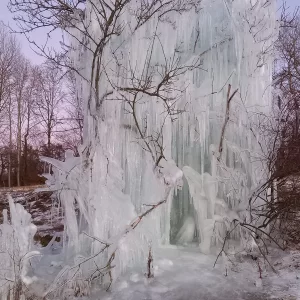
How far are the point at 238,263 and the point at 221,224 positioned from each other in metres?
0.83

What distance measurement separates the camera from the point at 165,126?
616 centimetres

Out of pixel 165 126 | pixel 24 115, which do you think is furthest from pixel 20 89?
pixel 165 126

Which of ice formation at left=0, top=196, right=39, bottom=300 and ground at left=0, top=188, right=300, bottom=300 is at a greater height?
ice formation at left=0, top=196, right=39, bottom=300

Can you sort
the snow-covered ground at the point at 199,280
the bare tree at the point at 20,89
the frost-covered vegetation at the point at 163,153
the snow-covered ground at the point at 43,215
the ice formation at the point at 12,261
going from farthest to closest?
the bare tree at the point at 20,89
the snow-covered ground at the point at 43,215
the frost-covered vegetation at the point at 163,153
the snow-covered ground at the point at 199,280
the ice formation at the point at 12,261

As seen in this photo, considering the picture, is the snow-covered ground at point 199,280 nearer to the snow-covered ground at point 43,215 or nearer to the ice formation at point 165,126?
the ice formation at point 165,126

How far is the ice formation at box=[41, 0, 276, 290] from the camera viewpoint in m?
5.30

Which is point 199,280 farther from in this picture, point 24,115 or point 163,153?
point 24,115

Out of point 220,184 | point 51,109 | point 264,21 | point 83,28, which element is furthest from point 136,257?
point 51,109

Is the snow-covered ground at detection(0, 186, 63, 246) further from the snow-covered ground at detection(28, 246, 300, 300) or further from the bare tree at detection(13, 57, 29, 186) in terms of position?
the bare tree at detection(13, 57, 29, 186)

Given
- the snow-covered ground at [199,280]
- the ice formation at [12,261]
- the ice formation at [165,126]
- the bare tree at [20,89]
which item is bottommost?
the snow-covered ground at [199,280]

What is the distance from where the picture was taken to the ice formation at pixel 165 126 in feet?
17.4

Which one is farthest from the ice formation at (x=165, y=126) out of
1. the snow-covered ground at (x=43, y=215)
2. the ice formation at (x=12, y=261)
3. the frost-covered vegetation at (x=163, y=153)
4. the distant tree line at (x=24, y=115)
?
the distant tree line at (x=24, y=115)

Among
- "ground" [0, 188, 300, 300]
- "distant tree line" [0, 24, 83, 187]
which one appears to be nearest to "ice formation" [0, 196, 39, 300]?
"ground" [0, 188, 300, 300]

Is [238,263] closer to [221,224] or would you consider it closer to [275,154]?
[221,224]
